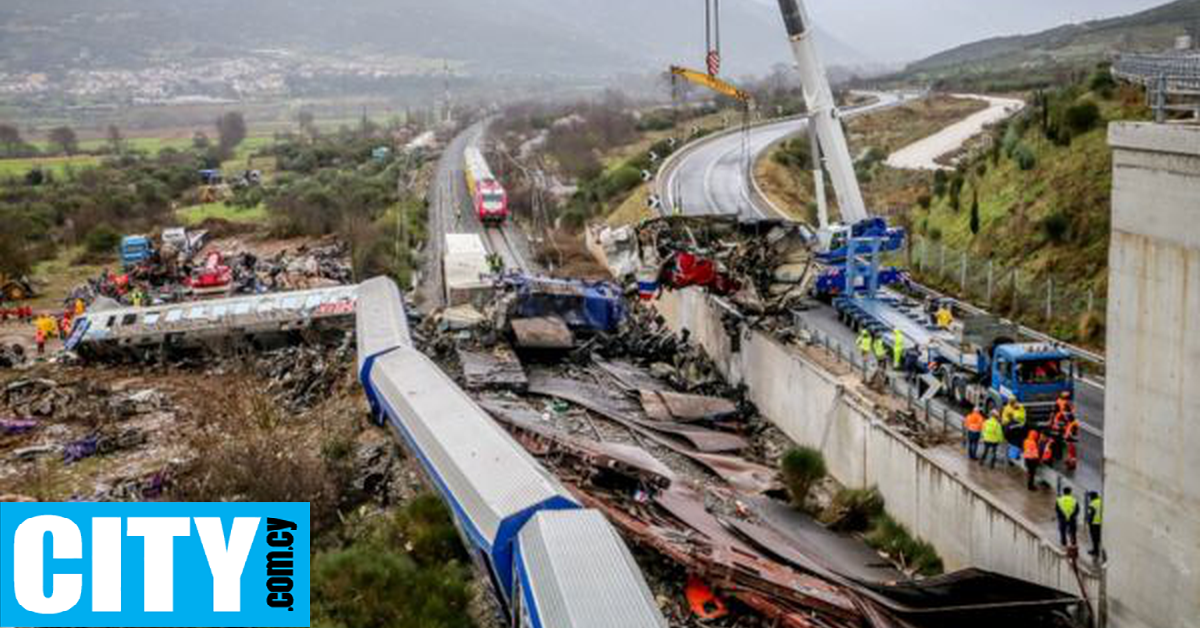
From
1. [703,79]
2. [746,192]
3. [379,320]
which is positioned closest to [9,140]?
[746,192]

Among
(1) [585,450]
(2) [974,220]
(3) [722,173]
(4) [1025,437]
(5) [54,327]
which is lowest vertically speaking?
(5) [54,327]

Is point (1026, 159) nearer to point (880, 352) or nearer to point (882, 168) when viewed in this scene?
point (880, 352)

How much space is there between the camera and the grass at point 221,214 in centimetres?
7106

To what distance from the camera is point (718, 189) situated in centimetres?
5666

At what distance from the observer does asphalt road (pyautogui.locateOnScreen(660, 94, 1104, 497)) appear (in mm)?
20953

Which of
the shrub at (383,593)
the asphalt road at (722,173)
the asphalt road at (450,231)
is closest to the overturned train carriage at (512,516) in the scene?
the shrub at (383,593)

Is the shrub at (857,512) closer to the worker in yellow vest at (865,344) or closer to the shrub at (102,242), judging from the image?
the worker in yellow vest at (865,344)

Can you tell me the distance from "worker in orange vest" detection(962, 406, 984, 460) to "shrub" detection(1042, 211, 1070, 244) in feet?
41.7

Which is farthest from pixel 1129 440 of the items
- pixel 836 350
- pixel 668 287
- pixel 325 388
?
pixel 325 388

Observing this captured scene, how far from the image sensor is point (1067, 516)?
55.0 ft

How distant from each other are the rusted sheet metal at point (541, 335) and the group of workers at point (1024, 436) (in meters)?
14.4

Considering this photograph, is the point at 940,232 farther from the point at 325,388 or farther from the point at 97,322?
the point at 97,322

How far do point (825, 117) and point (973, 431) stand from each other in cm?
1376

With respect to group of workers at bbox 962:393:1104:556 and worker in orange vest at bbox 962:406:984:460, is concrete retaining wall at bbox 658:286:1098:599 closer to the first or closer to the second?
worker in orange vest at bbox 962:406:984:460
